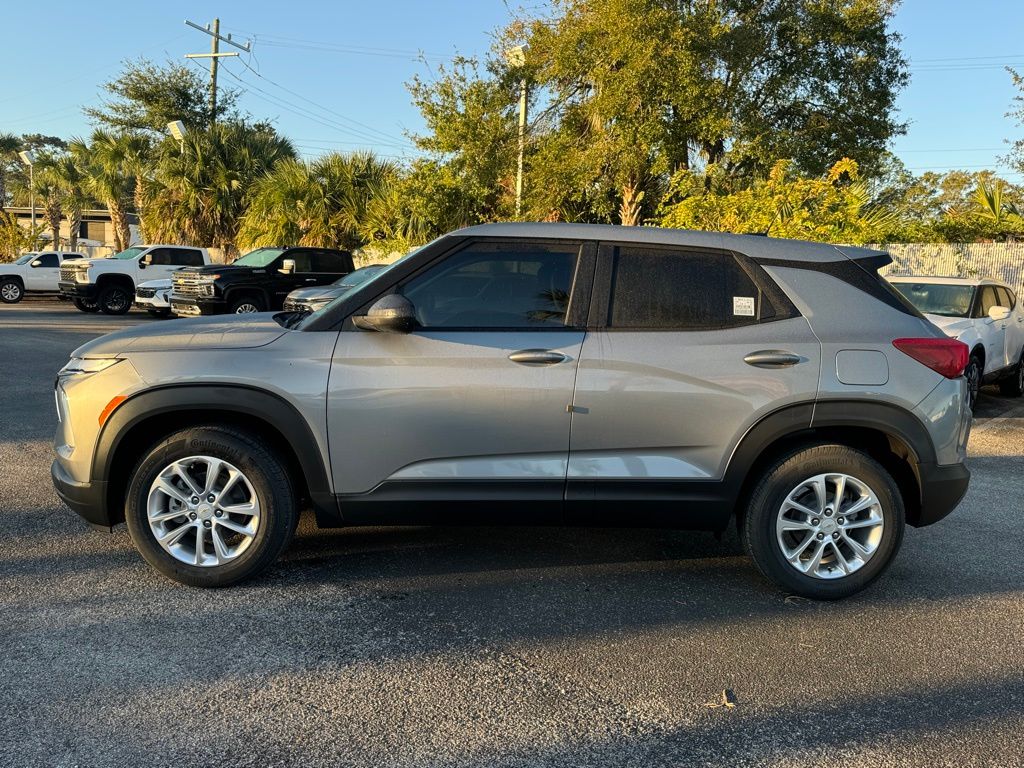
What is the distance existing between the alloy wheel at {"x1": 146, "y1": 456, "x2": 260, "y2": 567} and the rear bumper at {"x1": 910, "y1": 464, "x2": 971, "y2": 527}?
10.5 feet

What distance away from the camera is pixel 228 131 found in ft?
96.8

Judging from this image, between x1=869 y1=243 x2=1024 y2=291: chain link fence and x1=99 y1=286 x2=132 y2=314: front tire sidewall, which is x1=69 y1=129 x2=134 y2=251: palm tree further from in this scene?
x1=869 y1=243 x2=1024 y2=291: chain link fence

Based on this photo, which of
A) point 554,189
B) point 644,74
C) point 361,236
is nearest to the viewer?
point 644,74

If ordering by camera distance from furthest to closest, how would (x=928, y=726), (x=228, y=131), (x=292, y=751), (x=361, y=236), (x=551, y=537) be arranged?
(x=228, y=131), (x=361, y=236), (x=551, y=537), (x=928, y=726), (x=292, y=751)

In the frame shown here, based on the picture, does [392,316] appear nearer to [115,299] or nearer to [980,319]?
[980,319]

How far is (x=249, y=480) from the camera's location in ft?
13.0

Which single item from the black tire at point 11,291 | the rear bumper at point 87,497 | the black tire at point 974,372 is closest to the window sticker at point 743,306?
the rear bumper at point 87,497

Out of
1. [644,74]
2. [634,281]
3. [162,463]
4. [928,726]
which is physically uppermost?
[644,74]

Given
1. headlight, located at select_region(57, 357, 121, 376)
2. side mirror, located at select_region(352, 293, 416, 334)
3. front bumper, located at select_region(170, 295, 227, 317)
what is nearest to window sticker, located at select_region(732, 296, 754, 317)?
side mirror, located at select_region(352, 293, 416, 334)

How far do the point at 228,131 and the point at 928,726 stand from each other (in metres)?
30.5

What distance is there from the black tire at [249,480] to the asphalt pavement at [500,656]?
13 cm

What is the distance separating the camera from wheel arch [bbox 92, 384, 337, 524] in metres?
3.92

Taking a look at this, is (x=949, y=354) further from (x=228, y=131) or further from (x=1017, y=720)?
(x=228, y=131)

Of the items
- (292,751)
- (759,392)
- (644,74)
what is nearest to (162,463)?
(292,751)
